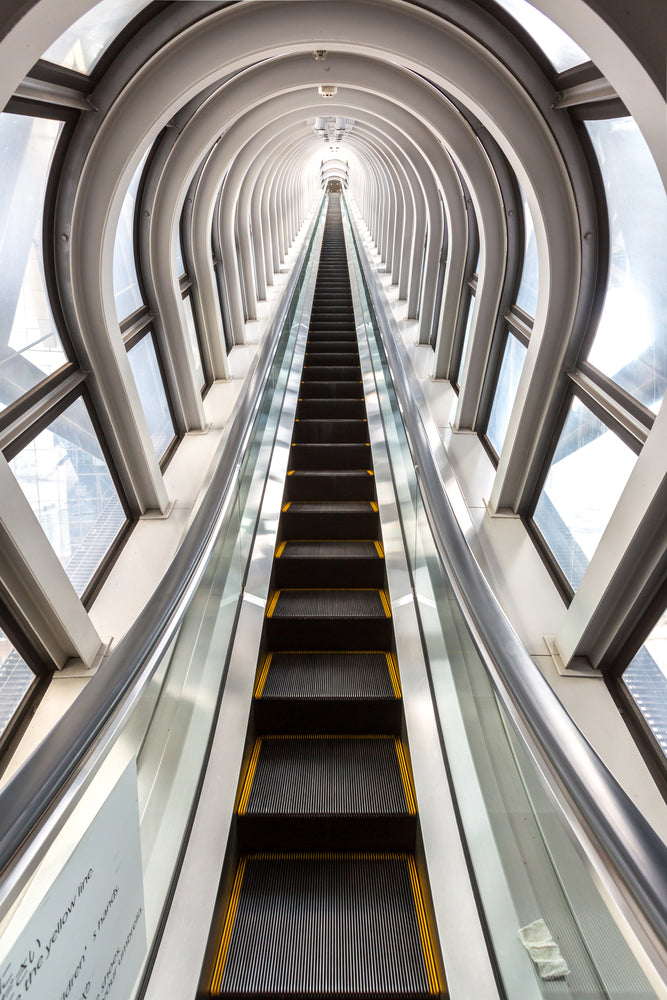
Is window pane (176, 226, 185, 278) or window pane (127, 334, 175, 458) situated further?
window pane (176, 226, 185, 278)

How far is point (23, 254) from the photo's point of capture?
4.79 m

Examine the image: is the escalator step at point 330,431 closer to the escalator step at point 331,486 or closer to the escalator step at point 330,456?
the escalator step at point 330,456

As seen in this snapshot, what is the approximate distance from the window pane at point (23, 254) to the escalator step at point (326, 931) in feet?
11.5

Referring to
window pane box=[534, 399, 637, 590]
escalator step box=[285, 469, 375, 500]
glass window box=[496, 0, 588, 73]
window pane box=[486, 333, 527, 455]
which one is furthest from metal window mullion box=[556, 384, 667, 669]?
window pane box=[486, 333, 527, 455]

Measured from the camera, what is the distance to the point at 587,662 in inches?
182

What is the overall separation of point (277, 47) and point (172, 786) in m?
5.21

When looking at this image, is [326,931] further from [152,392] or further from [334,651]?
[152,392]

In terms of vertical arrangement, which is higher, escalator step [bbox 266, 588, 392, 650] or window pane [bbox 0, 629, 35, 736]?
escalator step [bbox 266, 588, 392, 650]

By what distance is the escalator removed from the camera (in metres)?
2.47

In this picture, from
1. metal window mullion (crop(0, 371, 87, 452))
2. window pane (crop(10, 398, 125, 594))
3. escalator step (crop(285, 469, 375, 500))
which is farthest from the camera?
escalator step (crop(285, 469, 375, 500))

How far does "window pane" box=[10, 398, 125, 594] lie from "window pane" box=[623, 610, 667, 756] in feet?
14.1

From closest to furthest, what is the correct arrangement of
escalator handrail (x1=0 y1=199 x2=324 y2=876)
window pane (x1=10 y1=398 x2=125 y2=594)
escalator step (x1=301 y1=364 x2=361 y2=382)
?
escalator handrail (x1=0 y1=199 x2=324 y2=876) → window pane (x1=10 y1=398 x2=125 y2=594) → escalator step (x1=301 y1=364 x2=361 y2=382)

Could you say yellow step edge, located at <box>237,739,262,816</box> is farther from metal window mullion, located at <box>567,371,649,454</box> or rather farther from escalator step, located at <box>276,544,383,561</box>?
metal window mullion, located at <box>567,371,649,454</box>

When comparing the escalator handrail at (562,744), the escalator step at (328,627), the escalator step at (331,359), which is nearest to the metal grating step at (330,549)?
the escalator step at (328,627)
